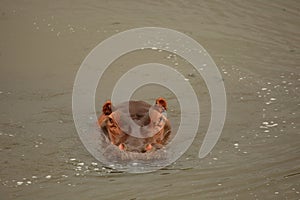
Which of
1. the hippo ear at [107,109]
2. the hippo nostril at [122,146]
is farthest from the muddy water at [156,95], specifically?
the hippo ear at [107,109]

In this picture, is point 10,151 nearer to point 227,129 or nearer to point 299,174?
point 227,129

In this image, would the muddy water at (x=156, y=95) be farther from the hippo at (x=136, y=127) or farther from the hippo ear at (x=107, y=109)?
the hippo ear at (x=107, y=109)

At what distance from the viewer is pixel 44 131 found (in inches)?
290

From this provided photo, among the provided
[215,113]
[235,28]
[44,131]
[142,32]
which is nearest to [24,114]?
[44,131]

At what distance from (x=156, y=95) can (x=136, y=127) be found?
2314mm

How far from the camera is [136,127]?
243 inches

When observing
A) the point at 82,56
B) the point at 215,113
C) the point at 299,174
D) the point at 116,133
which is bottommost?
the point at 299,174

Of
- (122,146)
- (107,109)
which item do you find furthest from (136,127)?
(107,109)

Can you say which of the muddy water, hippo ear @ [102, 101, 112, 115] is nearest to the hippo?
hippo ear @ [102, 101, 112, 115]

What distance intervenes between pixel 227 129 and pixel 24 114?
2.60m

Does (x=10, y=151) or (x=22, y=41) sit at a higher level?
(x=22, y=41)

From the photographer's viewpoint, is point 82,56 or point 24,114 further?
point 82,56

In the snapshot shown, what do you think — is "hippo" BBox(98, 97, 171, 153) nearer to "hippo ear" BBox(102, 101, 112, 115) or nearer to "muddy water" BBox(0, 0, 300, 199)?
"hippo ear" BBox(102, 101, 112, 115)

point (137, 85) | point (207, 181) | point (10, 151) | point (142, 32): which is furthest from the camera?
point (142, 32)
